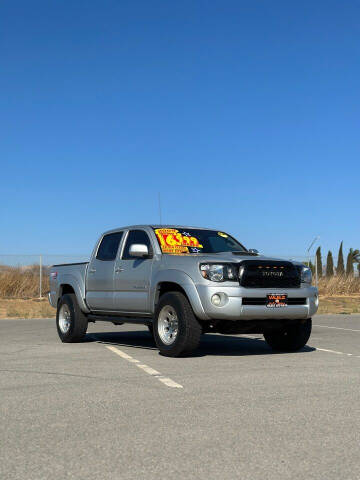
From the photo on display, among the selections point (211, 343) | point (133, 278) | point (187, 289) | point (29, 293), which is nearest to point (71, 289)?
point (133, 278)

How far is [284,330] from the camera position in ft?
36.9

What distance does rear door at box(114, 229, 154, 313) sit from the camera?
11055mm

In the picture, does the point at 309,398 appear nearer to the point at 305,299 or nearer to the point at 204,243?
the point at 305,299

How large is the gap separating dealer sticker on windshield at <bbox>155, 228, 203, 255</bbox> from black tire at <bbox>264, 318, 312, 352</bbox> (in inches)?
76.1

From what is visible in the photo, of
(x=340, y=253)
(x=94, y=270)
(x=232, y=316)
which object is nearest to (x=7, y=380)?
(x=232, y=316)

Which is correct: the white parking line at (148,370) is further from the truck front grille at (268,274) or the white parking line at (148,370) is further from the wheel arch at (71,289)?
the truck front grille at (268,274)

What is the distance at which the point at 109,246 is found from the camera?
12.5 m

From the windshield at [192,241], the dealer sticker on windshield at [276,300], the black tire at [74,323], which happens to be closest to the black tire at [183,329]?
the dealer sticker on windshield at [276,300]

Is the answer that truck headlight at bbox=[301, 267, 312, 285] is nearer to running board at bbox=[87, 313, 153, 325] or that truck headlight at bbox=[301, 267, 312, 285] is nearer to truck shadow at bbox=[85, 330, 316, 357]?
truck shadow at bbox=[85, 330, 316, 357]

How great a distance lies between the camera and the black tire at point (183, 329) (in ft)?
32.2

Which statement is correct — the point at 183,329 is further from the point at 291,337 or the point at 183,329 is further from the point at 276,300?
the point at 291,337

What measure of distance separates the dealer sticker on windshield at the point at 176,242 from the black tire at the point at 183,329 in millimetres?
1180

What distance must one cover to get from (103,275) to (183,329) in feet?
9.08

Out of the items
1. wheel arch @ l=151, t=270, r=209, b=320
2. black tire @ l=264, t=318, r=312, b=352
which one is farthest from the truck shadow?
wheel arch @ l=151, t=270, r=209, b=320
